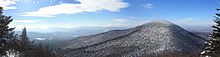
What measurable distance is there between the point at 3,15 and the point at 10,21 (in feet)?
3.00

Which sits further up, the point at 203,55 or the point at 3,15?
the point at 3,15

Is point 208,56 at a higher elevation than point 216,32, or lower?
lower

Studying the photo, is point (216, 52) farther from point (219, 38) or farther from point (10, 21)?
point (10, 21)

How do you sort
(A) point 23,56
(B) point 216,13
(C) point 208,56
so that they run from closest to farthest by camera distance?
(B) point 216,13
(C) point 208,56
(A) point 23,56

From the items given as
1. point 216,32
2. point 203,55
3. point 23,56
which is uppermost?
point 216,32

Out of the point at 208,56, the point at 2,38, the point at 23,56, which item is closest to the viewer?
the point at 2,38

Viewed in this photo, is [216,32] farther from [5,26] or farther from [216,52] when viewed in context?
[5,26]

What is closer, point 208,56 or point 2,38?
point 2,38

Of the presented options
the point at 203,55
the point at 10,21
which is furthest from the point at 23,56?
the point at 203,55

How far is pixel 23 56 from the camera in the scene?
6581cm

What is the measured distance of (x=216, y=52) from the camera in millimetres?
45438

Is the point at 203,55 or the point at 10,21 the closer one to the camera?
the point at 10,21

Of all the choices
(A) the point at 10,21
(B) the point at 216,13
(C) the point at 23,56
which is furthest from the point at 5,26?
(C) the point at 23,56

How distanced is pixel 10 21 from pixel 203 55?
21.5m
